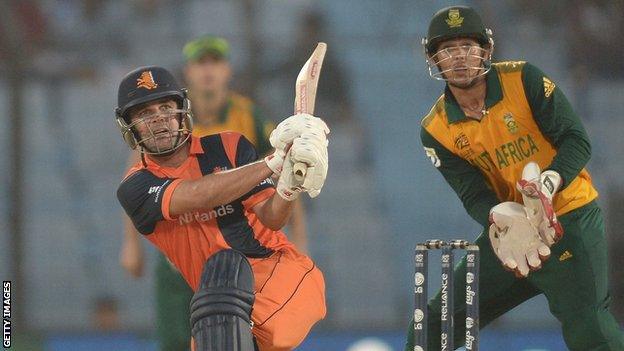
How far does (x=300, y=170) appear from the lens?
3064 millimetres

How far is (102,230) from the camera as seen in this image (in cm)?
635

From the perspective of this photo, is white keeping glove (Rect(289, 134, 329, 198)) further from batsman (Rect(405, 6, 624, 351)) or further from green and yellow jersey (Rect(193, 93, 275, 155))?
green and yellow jersey (Rect(193, 93, 275, 155))

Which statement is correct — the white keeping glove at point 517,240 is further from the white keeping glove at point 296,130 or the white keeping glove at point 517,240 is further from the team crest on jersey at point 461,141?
the white keeping glove at point 296,130

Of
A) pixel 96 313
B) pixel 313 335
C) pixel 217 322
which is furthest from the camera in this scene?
pixel 96 313

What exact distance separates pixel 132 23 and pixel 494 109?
10.4ft

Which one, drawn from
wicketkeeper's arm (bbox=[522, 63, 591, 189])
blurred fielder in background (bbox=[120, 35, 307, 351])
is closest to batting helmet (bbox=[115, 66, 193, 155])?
wicketkeeper's arm (bbox=[522, 63, 591, 189])

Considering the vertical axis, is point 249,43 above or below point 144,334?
above

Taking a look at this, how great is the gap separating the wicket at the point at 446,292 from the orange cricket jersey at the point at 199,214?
1.31 feet

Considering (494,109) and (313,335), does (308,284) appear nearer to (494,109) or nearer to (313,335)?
(494,109)

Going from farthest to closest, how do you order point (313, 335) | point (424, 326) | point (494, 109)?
point (313, 335), point (494, 109), point (424, 326)

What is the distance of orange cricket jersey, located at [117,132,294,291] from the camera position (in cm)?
337

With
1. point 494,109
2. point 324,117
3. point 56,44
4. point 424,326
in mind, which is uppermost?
point 56,44

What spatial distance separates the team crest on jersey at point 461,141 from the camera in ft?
12.2

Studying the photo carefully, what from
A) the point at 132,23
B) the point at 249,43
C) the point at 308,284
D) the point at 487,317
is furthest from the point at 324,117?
the point at 308,284
